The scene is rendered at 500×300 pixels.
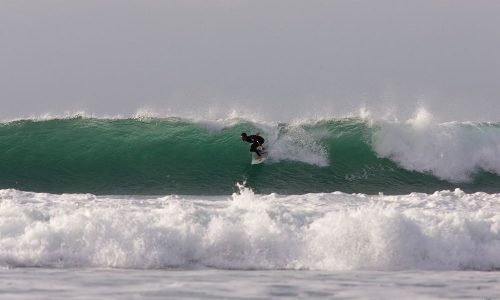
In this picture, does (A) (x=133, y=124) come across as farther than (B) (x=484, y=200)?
Yes

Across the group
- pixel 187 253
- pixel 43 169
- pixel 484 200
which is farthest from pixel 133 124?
pixel 187 253

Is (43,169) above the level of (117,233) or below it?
above

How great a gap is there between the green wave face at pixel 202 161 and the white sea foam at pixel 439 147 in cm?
10

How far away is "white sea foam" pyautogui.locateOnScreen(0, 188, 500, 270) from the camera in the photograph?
999 cm

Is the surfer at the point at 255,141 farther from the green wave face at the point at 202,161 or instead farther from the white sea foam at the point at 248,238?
the white sea foam at the point at 248,238

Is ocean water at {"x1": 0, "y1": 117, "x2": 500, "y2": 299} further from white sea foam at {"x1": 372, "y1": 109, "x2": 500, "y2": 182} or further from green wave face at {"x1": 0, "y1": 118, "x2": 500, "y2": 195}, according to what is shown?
white sea foam at {"x1": 372, "y1": 109, "x2": 500, "y2": 182}

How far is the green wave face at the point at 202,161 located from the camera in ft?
59.7

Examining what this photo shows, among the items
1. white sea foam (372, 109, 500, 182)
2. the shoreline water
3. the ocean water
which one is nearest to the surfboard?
the ocean water

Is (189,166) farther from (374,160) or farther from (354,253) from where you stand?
(354,253)

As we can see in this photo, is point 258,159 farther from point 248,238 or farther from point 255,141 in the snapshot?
point 248,238

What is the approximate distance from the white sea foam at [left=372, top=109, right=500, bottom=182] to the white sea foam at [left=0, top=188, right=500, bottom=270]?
25.4ft

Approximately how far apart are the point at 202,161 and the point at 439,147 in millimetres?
5298

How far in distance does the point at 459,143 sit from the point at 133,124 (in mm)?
7845

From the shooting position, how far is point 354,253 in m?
10.1
